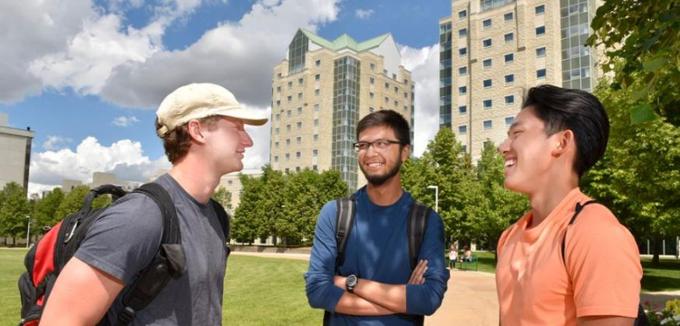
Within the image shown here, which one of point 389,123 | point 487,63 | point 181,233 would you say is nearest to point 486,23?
point 487,63

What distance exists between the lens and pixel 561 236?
2098 mm

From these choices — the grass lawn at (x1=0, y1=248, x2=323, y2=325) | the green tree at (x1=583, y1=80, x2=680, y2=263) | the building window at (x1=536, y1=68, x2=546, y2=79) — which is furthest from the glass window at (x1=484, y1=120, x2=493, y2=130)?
the grass lawn at (x1=0, y1=248, x2=323, y2=325)

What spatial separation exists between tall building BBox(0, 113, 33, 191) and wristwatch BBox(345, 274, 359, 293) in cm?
13387

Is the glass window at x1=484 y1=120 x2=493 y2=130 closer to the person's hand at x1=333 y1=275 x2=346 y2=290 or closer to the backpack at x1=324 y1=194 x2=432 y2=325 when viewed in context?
the backpack at x1=324 y1=194 x2=432 y2=325

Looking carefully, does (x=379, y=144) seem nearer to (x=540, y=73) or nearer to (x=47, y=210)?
(x=540, y=73)

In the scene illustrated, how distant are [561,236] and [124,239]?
178 cm

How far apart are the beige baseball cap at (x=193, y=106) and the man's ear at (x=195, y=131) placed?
0.09ft

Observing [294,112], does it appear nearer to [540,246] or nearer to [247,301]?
[247,301]

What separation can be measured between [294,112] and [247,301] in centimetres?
8780

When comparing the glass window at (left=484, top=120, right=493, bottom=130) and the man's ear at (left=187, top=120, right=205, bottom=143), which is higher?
the glass window at (left=484, top=120, right=493, bottom=130)

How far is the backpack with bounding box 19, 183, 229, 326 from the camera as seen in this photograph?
2268 mm

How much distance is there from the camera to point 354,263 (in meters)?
3.59

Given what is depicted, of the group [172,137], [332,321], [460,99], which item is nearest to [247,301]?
[332,321]

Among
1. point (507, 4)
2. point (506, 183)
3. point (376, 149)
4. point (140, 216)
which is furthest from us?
point (507, 4)
